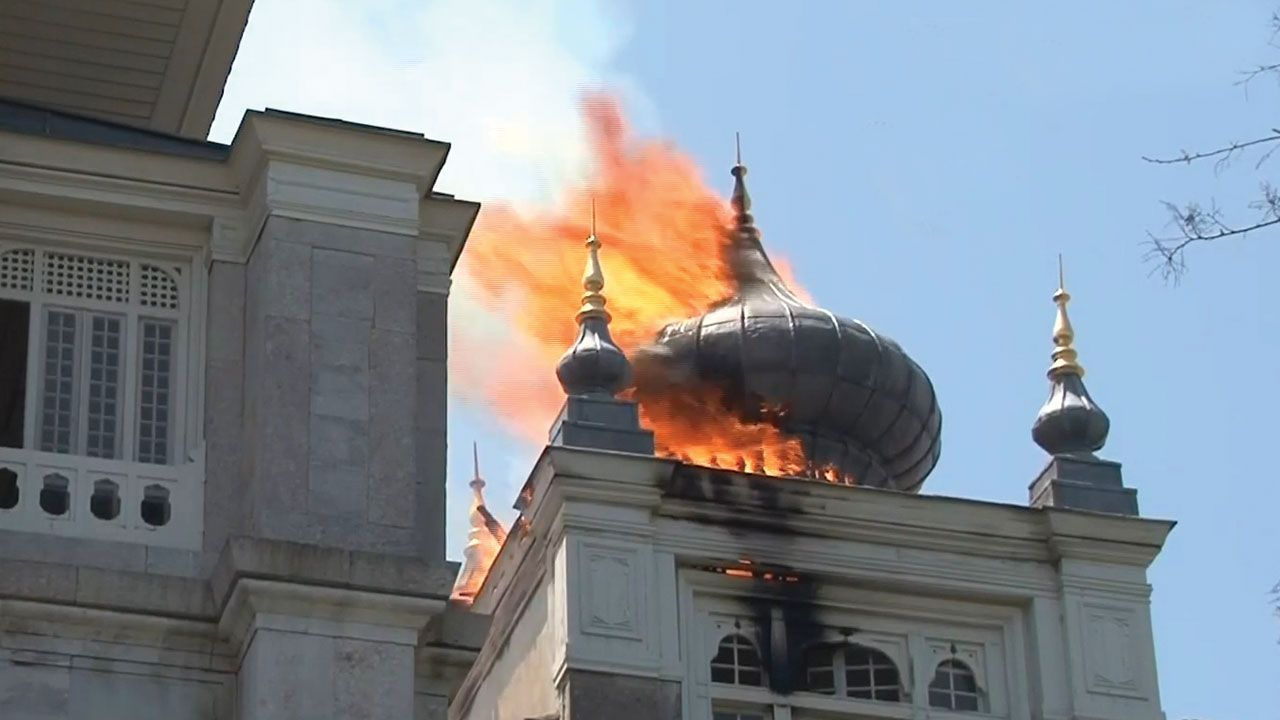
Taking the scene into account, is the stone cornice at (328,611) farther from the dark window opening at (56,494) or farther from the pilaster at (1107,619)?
the pilaster at (1107,619)

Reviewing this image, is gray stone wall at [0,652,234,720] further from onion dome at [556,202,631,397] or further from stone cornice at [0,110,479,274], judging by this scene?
onion dome at [556,202,631,397]

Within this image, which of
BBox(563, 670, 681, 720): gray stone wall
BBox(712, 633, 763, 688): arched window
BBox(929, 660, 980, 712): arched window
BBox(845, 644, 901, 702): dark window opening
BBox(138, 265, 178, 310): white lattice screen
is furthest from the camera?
BBox(929, 660, 980, 712): arched window

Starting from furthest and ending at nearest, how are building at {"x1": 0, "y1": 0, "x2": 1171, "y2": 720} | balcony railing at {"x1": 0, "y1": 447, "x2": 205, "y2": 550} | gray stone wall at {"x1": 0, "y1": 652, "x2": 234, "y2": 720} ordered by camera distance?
balcony railing at {"x1": 0, "y1": 447, "x2": 205, "y2": 550}, building at {"x1": 0, "y1": 0, "x2": 1171, "y2": 720}, gray stone wall at {"x1": 0, "y1": 652, "x2": 234, "y2": 720}

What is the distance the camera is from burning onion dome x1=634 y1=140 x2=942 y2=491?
39188 mm

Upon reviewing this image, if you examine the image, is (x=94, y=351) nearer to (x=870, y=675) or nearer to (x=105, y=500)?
(x=105, y=500)

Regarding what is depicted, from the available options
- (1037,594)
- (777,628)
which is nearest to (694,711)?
A: (777,628)

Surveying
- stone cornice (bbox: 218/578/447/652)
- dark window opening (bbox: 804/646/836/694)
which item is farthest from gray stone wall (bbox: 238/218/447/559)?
dark window opening (bbox: 804/646/836/694)

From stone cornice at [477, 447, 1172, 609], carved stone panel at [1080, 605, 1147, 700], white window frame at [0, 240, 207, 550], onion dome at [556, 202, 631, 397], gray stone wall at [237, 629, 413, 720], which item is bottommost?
gray stone wall at [237, 629, 413, 720]

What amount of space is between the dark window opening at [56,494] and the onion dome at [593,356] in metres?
10.8

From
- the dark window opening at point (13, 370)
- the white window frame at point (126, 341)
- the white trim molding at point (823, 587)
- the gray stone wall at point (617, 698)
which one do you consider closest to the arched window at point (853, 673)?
the white trim molding at point (823, 587)

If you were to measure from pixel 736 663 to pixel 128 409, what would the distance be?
379 inches

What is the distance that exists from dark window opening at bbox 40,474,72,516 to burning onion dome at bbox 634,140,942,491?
44.3 ft

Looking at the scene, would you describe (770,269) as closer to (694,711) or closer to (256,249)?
(694,711)

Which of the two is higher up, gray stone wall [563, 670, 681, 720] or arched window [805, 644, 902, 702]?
arched window [805, 644, 902, 702]
